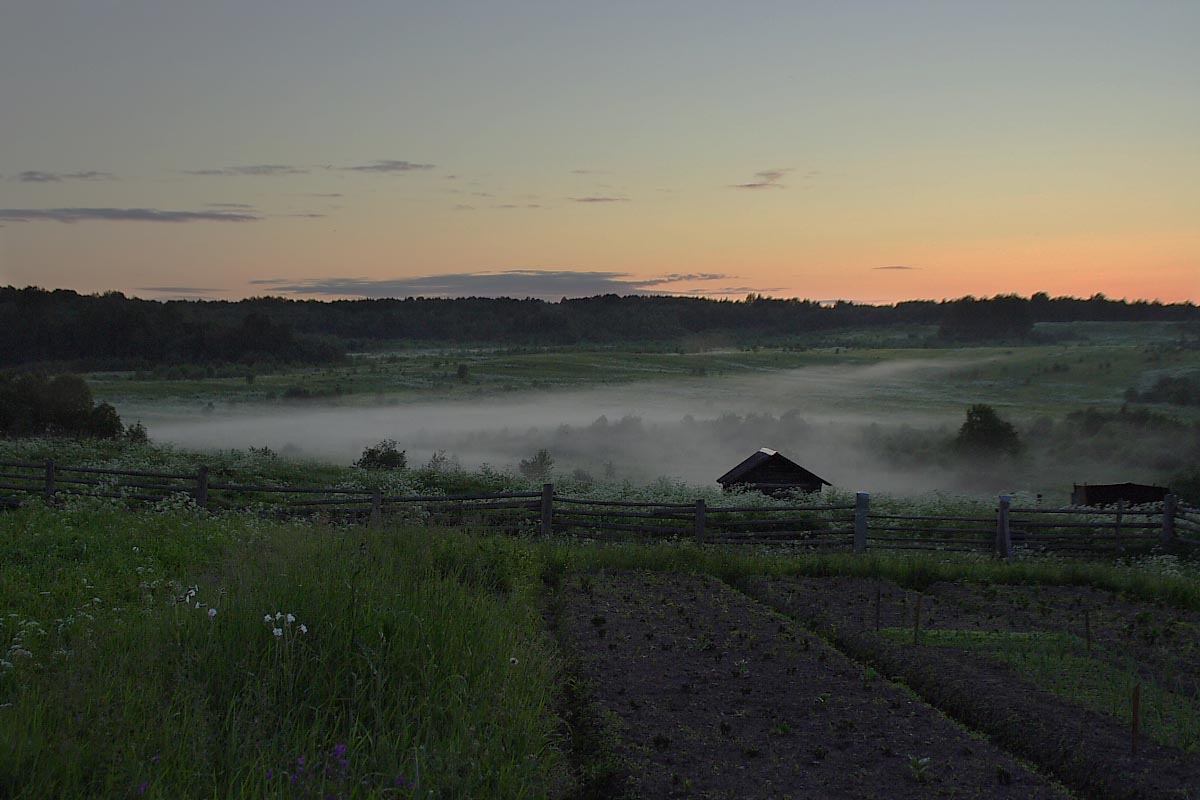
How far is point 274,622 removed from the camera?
7.66m

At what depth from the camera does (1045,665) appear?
1023 cm

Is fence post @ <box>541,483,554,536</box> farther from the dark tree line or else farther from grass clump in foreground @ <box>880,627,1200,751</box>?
the dark tree line

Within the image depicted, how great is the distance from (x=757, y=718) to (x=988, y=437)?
56.5 metres

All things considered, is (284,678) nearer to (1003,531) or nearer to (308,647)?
(308,647)

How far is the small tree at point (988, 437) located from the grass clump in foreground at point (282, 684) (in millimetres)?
55249

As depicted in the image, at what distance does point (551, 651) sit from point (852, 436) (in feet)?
218

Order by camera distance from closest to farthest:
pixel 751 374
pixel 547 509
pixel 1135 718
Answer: pixel 1135 718, pixel 547 509, pixel 751 374

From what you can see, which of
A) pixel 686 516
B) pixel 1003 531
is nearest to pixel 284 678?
pixel 686 516

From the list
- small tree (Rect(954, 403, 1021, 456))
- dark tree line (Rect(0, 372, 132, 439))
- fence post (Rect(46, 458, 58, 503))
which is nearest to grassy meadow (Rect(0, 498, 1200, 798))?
fence post (Rect(46, 458, 58, 503))

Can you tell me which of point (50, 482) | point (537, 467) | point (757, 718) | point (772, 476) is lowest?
point (537, 467)

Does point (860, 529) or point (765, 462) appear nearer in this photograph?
point (860, 529)

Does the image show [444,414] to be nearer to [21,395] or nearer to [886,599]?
[21,395]

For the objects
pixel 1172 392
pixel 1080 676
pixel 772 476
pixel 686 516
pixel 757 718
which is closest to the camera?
pixel 757 718

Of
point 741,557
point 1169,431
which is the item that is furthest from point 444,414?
point 741,557
